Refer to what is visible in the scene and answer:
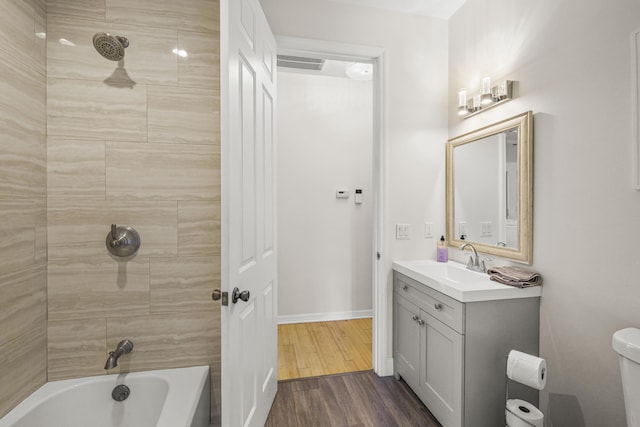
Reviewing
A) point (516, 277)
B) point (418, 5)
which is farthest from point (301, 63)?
point (516, 277)

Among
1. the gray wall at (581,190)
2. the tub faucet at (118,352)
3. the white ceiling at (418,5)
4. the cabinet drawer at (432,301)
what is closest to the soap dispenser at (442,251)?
the cabinet drawer at (432,301)

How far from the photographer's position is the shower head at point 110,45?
4.12ft

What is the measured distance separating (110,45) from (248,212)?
1010mm

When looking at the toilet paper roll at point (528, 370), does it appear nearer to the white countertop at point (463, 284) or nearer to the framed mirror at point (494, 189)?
the white countertop at point (463, 284)

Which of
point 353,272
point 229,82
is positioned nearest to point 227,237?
point 229,82

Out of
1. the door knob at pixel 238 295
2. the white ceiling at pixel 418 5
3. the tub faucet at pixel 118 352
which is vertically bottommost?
the tub faucet at pixel 118 352

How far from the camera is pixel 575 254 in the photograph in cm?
129

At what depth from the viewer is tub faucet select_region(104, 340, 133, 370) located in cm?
132

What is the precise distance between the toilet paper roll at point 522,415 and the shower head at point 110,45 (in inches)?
96.7

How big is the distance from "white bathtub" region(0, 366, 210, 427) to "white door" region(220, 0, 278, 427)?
0.93ft

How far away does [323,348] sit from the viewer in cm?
248

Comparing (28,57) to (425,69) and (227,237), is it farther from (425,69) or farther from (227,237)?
(425,69)

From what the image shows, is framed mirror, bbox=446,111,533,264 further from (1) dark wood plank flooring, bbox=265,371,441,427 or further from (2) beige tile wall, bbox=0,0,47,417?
(2) beige tile wall, bbox=0,0,47,417

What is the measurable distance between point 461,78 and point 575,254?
1.41 meters
